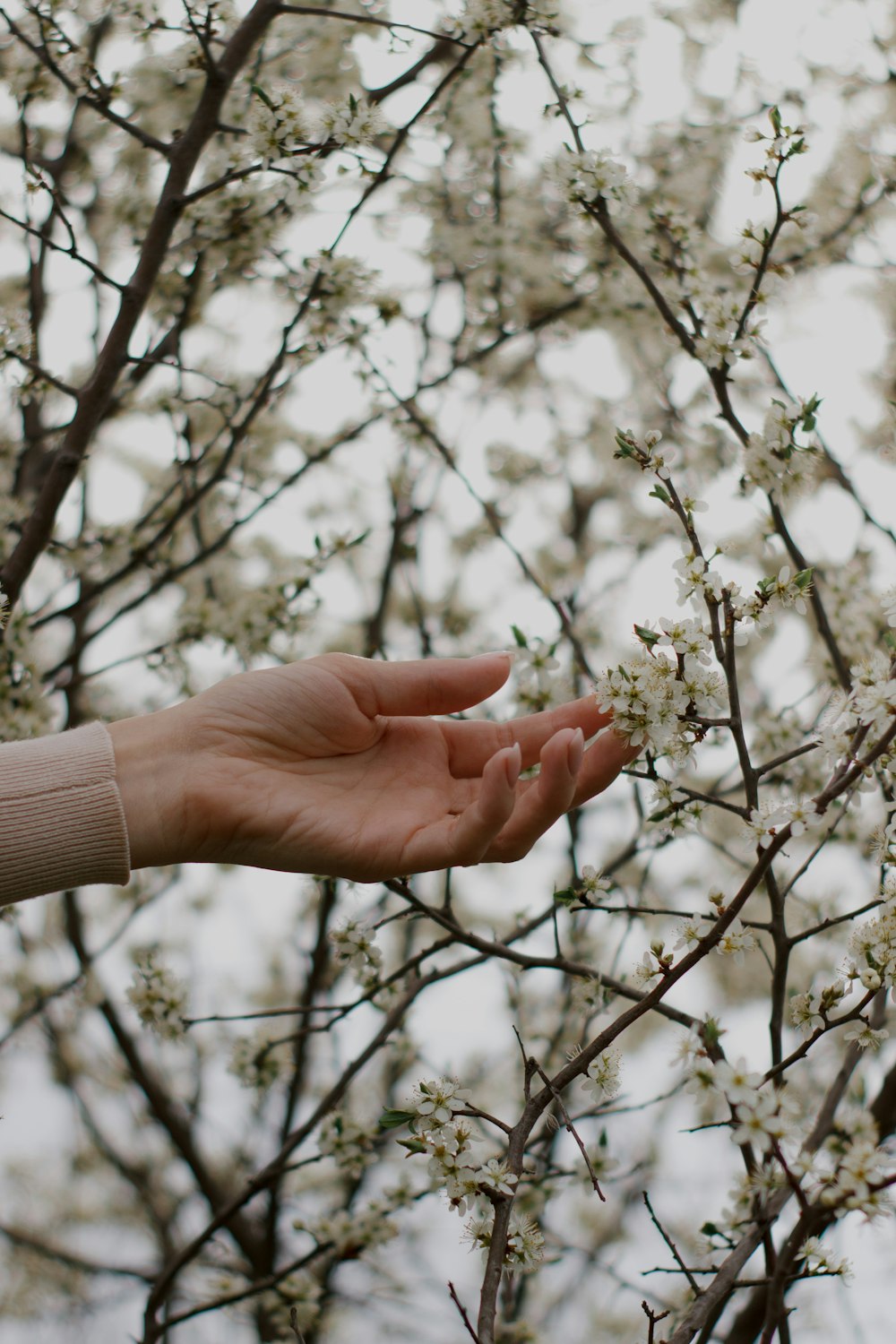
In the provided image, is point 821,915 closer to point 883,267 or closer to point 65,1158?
point 883,267

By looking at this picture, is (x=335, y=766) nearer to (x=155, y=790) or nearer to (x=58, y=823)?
(x=155, y=790)

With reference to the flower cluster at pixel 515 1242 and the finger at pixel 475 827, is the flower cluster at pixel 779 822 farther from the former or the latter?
the flower cluster at pixel 515 1242

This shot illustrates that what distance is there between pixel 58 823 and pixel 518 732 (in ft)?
2.69

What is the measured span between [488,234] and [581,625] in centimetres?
138

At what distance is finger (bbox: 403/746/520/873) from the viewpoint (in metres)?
1.52

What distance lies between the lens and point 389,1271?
4543mm

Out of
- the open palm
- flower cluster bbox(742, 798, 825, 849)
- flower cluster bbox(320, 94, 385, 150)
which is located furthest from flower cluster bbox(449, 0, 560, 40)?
flower cluster bbox(742, 798, 825, 849)

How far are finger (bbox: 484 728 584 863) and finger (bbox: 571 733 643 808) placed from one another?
0.22 feet

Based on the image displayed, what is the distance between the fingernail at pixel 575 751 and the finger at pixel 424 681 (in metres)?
0.37

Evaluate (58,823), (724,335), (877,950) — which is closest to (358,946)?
(58,823)

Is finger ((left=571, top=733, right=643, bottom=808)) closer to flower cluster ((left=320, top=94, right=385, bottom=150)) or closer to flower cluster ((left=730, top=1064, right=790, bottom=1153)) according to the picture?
flower cluster ((left=730, top=1064, right=790, bottom=1153))

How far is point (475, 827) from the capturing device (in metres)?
1.61

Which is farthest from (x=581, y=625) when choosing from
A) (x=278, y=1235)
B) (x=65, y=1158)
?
(x=65, y=1158)

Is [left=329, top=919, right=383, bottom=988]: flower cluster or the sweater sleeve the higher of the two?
the sweater sleeve
